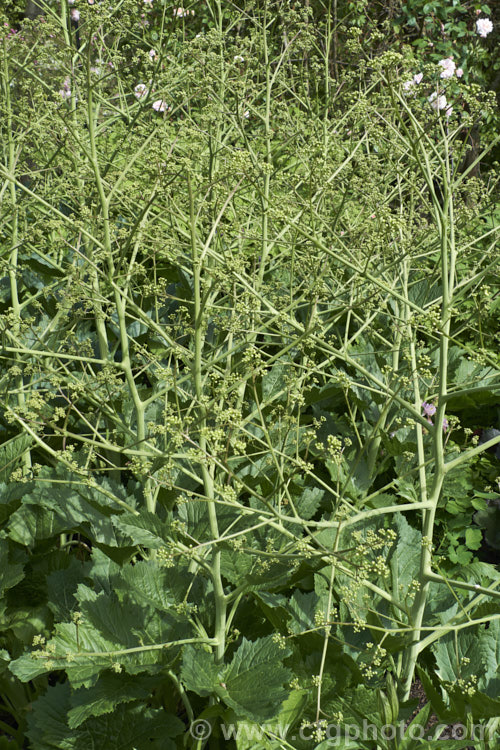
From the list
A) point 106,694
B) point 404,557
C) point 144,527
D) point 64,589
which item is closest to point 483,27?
point 404,557

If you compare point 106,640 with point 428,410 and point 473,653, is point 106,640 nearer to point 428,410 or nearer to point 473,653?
point 473,653

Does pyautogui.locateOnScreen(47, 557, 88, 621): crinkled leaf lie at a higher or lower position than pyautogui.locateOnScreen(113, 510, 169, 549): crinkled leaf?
lower

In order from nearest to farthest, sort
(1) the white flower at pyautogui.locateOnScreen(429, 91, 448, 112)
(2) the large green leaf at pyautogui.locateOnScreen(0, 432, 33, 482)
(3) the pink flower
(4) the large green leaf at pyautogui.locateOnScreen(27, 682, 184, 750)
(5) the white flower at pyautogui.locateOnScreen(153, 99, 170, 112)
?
1. (4) the large green leaf at pyautogui.locateOnScreen(27, 682, 184, 750)
2. (1) the white flower at pyautogui.locateOnScreen(429, 91, 448, 112)
3. (2) the large green leaf at pyautogui.locateOnScreen(0, 432, 33, 482)
4. (5) the white flower at pyautogui.locateOnScreen(153, 99, 170, 112)
5. (3) the pink flower

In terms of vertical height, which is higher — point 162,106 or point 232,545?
point 162,106

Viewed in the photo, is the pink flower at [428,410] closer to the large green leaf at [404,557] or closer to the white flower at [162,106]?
the large green leaf at [404,557]

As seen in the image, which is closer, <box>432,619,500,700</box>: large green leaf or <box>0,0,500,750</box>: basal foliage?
<box>0,0,500,750</box>: basal foliage

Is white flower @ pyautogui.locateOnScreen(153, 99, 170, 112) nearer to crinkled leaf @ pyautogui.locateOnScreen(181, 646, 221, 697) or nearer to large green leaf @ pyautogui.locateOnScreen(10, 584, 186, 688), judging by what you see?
large green leaf @ pyautogui.locateOnScreen(10, 584, 186, 688)

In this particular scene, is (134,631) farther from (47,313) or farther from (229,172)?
(47,313)

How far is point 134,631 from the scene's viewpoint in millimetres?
1874

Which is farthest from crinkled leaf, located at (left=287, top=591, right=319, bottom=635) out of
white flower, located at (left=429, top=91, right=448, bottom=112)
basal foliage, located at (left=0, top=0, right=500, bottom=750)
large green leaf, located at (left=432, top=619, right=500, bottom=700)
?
white flower, located at (left=429, top=91, right=448, bottom=112)

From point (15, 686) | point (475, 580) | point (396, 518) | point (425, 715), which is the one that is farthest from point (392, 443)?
point (15, 686)

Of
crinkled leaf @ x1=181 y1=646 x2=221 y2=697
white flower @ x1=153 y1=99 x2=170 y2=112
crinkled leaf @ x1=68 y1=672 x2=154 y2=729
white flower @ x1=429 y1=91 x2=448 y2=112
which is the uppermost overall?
white flower @ x1=429 y1=91 x2=448 y2=112

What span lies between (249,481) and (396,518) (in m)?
0.55

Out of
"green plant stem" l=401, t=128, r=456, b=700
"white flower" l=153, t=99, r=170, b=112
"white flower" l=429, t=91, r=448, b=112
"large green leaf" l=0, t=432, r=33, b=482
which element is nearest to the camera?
"green plant stem" l=401, t=128, r=456, b=700
